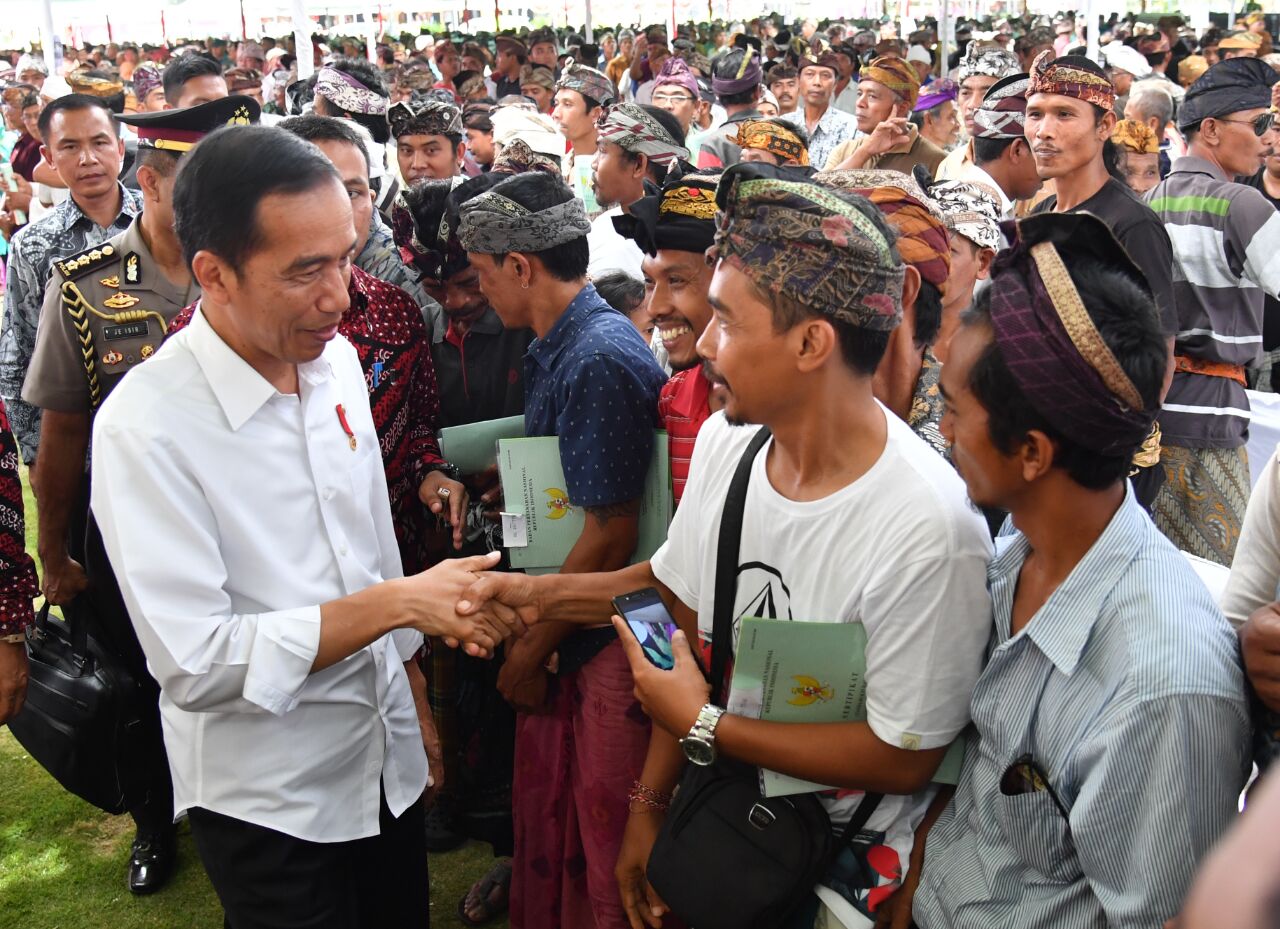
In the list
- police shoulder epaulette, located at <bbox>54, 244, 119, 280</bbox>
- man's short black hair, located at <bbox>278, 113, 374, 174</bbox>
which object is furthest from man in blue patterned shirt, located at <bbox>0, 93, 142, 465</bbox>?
man's short black hair, located at <bbox>278, 113, 374, 174</bbox>

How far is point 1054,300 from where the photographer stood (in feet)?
4.70

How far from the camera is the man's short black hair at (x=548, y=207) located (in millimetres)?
2650

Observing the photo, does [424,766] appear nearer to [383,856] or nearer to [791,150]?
[383,856]

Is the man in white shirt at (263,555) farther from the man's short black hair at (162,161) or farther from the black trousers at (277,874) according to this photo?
the man's short black hair at (162,161)

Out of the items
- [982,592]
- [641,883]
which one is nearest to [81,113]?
[641,883]

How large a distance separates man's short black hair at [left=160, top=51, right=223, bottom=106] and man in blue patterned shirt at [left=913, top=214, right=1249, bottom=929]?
5.31 metres

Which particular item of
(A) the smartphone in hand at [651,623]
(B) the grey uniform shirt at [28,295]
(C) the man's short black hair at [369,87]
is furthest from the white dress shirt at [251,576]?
(C) the man's short black hair at [369,87]

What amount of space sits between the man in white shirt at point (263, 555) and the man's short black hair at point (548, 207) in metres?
0.70

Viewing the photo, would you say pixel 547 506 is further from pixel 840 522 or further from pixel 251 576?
pixel 840 522

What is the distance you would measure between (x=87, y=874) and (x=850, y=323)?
3.12 meters

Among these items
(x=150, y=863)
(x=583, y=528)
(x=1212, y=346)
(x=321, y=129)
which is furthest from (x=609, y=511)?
(x=1212, y=346)

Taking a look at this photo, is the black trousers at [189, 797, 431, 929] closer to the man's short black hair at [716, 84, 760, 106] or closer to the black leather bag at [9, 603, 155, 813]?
the black leather bag at [9, 603, 155, 813]

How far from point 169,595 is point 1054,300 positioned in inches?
56.4

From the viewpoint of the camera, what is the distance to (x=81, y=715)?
283 cm
